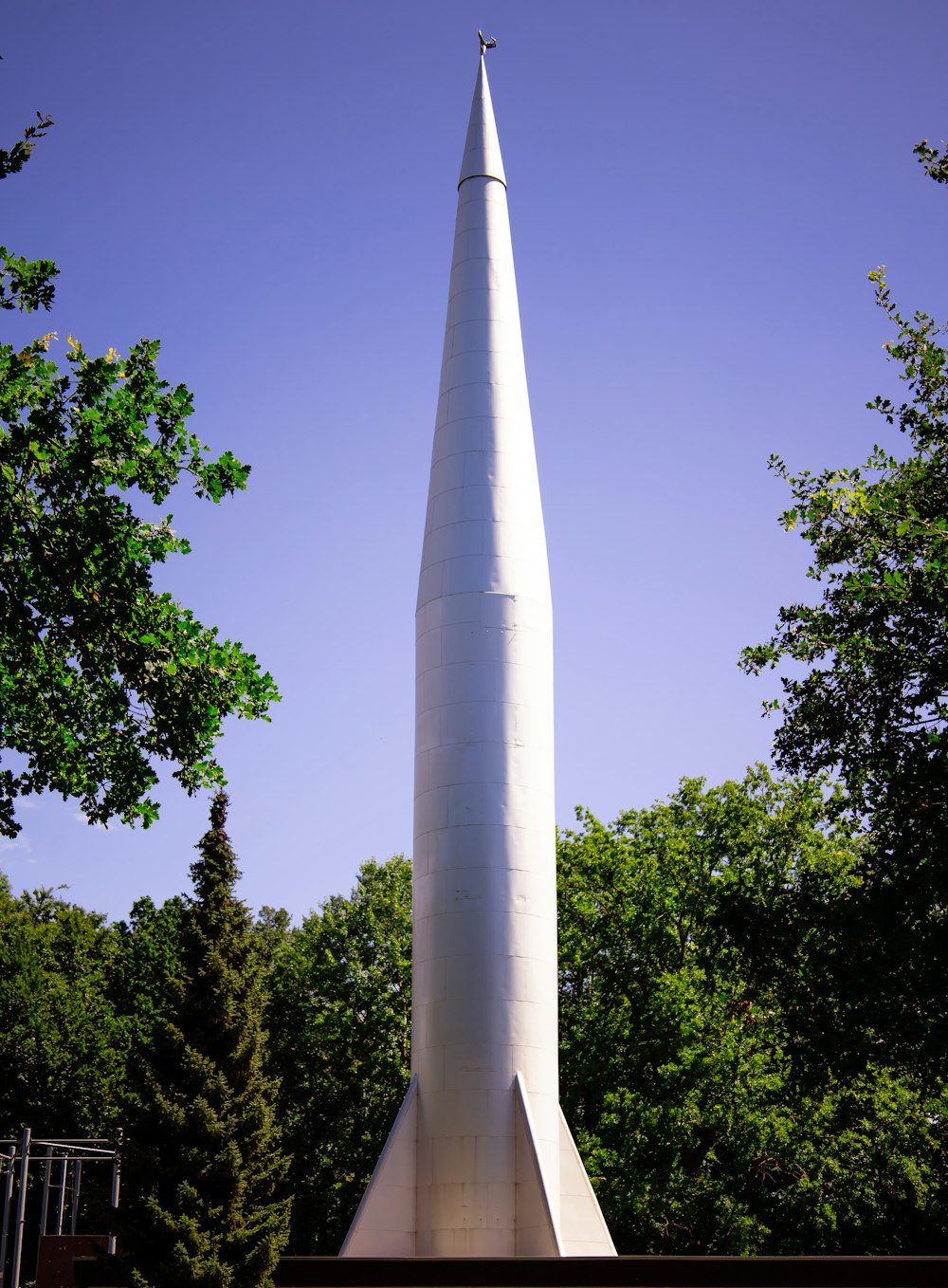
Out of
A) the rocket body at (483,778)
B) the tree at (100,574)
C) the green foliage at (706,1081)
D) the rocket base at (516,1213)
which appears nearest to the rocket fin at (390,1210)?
the rocket base at (516,1213)

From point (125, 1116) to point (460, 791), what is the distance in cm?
750

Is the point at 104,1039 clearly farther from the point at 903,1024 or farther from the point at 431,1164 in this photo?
the point at 903,1024

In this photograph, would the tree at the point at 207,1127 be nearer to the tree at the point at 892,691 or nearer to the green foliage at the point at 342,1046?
the tree at the point at 892,691

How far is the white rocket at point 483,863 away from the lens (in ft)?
58.9

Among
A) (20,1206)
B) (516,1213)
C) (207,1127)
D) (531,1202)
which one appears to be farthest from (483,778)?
(20,1206)

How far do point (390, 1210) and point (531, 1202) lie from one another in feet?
6.46

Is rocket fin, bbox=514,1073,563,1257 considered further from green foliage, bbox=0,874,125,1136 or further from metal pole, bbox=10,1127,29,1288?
green foliage, bbox=0,874,125,1136

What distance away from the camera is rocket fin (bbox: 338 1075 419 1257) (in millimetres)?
17734

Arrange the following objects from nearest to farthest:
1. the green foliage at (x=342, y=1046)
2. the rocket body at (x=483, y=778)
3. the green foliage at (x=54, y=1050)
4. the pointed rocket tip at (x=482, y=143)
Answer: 1. the rocket body at (x=483, y=778)
2. the pointed rocket tip at (x=482, y=143)
3. the green foliage at (x=342, y=1046)
4. the green foliage at (x=54, y=1050)

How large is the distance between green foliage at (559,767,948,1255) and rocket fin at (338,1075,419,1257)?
1526 cm

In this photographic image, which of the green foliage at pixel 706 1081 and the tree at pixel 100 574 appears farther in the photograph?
the green foliage at pixel 706 1081

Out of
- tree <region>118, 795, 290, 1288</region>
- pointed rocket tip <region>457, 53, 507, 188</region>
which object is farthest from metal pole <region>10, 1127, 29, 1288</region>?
pointed rocket tip <region>457, 53, 507, 188</region>

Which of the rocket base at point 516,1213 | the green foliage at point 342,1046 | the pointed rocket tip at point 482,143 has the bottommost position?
the rocket base at point 516,1213

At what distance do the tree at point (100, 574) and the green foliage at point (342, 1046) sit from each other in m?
25.2
